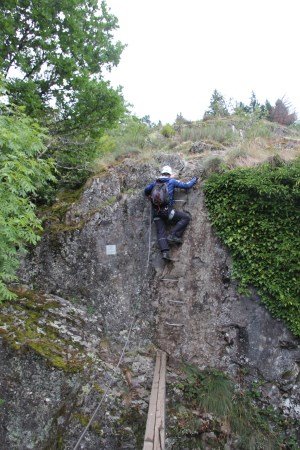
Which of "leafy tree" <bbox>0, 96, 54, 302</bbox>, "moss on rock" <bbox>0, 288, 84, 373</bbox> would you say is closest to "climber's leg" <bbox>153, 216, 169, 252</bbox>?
A: "moss on rock" <bbox>0, 288, 84, 373</bbox>

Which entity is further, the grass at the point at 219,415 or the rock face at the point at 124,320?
the grass at the point at 219,415

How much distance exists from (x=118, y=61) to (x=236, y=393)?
391 inches

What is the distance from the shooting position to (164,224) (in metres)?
7.84

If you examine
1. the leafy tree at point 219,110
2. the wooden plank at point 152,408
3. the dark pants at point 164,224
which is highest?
the leafy tree at point 219,110

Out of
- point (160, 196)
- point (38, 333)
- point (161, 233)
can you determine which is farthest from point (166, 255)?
point (38, 333)

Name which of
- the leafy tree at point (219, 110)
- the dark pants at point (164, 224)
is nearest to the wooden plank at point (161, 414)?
the dark pants at point (164, 224)

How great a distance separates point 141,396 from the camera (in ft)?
20.4

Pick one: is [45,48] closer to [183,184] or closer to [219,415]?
[183,184]

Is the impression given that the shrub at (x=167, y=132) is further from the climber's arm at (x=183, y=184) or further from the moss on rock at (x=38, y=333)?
the moss on rock at (x=38, y=333)

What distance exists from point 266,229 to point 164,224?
2.21 metres

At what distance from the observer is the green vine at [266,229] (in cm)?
676

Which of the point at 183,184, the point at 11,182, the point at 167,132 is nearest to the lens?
the point at 11,182

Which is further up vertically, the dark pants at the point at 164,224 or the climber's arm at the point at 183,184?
the climber's arm at the point at 183,184

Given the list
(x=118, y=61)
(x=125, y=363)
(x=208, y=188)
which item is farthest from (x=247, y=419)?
(x=118, y=61)
